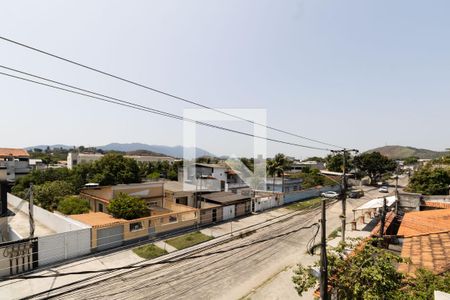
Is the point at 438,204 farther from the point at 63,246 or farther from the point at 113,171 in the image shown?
the point at 113,171

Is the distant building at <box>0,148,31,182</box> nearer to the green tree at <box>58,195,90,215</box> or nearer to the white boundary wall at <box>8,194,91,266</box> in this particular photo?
the green tree at <box>58,195,90,215</box>

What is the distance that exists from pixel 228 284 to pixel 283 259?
5842 millimetres

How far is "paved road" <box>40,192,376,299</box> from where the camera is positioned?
14172 millimetres

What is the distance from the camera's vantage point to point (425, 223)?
1650 cm

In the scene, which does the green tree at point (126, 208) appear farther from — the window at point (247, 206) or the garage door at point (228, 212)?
the window at point (247, 206)

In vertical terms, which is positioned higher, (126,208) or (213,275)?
(126,208)

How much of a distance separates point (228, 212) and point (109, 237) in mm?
14040

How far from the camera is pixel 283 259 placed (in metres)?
19.5

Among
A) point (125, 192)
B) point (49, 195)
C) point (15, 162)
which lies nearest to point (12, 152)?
point (15, 162)

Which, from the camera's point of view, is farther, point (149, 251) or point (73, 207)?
point (73, 207)

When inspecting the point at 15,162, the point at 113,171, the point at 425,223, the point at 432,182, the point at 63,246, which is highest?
the point at 15,162

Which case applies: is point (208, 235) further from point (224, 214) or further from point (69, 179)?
point (69, 179)

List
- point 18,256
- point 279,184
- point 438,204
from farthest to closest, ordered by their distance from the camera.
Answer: point 279,184 → point 438,204 → point 18,256

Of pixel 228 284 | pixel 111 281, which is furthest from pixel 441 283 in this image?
pixel 111 281
